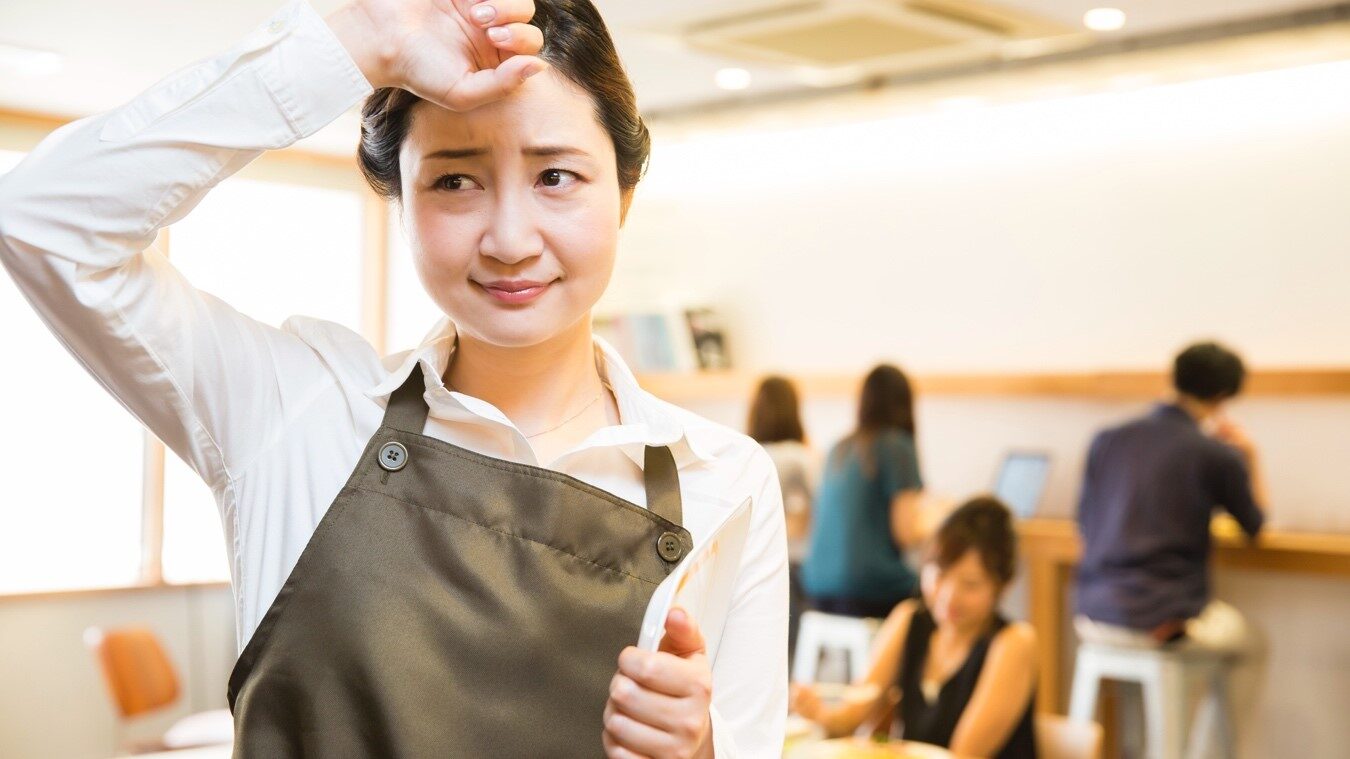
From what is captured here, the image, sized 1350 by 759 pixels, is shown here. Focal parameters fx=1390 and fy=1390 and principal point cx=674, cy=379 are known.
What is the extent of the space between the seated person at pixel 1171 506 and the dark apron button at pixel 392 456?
12.2 feet

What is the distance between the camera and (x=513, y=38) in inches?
39.4

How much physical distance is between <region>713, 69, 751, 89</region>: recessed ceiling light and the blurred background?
4cm

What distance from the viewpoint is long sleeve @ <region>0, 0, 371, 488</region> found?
3.02 ft

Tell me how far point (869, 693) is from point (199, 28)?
2949 mm

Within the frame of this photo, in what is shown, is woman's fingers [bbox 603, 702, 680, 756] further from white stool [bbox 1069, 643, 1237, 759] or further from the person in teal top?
white stool [bbox 1069, 643, 1237, 759]

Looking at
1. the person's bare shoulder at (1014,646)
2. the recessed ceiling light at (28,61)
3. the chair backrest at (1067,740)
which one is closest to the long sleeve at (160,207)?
the chair backrest at (1067,740)

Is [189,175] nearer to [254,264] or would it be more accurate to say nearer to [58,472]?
[58,472]

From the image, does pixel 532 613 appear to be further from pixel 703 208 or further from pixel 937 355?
pixel 703 208

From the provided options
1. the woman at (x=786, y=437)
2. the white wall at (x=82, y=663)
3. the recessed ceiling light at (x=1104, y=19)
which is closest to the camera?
the recessed ceiling light at (x=1104, y=19)

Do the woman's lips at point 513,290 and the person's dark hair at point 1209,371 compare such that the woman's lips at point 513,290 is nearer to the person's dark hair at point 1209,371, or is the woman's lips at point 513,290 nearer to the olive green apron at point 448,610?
the olive green apron at point 448,610

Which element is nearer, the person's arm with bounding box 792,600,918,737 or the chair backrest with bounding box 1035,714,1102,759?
the chair backrest with bounding box 1035,714,1102,759

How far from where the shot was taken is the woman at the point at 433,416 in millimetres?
949

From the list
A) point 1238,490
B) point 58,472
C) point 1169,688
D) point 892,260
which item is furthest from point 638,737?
point 58,472

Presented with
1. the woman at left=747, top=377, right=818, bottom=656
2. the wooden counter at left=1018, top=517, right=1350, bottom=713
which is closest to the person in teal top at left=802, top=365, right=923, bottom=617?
the woman at left=747, top=377, right=818, bottom=656
